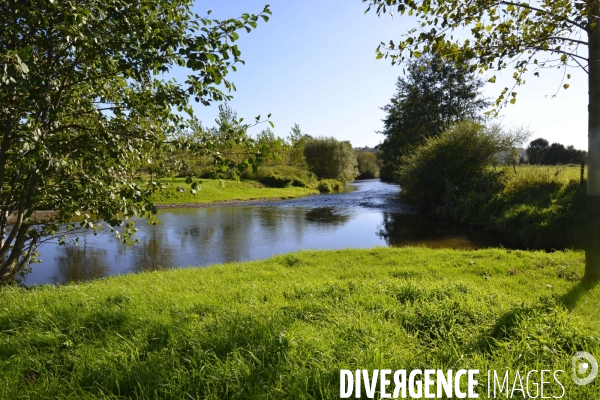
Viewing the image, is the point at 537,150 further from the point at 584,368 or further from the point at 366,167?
the point at 584,368

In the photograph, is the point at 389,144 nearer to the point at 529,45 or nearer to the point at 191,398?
the point at 529,45

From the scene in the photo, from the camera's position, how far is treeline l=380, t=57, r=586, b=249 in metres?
13.5

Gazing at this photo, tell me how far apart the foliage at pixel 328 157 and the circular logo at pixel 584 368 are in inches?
2193

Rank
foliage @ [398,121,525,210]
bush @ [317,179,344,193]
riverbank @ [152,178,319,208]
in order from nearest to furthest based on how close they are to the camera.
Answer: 1. foliage @ [398,121,525,210]
2. riverbank @ [152,178,319,208]
3. bush @ [317,179,344,193]

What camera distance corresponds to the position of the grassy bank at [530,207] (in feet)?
41.5

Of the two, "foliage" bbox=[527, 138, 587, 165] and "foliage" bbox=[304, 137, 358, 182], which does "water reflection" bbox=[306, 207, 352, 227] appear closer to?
"foliage" bbox=[527, 138, 587, 165]

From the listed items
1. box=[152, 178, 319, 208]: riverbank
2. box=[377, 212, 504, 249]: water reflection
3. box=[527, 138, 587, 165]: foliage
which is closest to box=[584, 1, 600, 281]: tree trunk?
box=[377, 212, 504, 249]: water reflection

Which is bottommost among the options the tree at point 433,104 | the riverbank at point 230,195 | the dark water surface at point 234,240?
A: the dark water surface at point 234,240

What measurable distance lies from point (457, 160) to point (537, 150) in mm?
36794

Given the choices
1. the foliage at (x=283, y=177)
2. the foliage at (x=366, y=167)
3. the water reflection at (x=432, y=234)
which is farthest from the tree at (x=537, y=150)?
the foliage at (x=366, y=167)

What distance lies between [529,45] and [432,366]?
5337 millimetres

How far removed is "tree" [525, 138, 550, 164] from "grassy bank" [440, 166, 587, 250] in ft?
107

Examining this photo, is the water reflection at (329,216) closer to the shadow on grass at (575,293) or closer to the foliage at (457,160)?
the foliage at (457,160)

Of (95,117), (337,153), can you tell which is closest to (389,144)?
(337,153)
